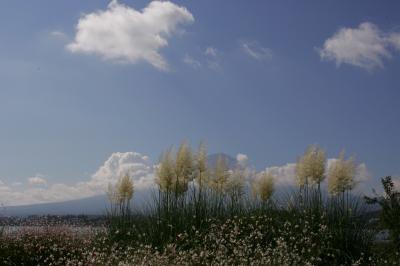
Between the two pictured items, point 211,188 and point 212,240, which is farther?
point 211,188

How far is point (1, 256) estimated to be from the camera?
12.5 meters

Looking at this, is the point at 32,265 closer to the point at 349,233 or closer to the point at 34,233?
the point at 34,233

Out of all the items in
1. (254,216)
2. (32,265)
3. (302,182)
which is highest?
(302,182)

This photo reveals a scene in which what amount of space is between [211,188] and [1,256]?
5396 mm

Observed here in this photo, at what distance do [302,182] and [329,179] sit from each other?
2.38 ft

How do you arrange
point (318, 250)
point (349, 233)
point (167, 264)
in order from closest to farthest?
point (167, 264) → point (318, 250) → point (349, 233)

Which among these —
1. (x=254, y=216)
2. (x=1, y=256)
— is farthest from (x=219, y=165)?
(x=1, y=256)

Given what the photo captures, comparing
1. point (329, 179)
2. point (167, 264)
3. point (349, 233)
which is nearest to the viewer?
point (167, 264)

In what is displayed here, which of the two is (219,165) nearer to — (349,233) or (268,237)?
(268,237)

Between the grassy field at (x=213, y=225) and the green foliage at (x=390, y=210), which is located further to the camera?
the grassy field at (x=213, y=225)

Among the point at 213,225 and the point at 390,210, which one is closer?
the point at 390,210

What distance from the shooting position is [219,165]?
47.4 ft

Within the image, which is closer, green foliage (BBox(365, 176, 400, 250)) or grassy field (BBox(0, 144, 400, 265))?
green foliage (BBox(365, 176, 400, 250))

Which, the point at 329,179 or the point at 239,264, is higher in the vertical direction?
the point at 329,179
